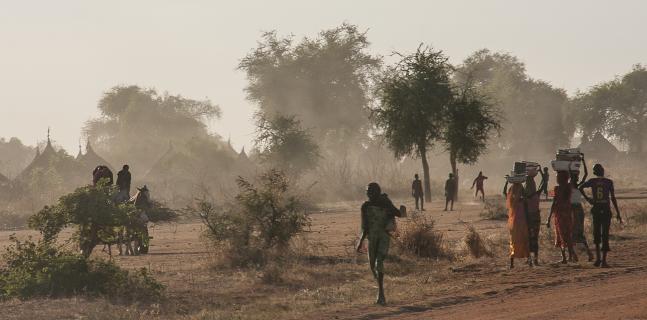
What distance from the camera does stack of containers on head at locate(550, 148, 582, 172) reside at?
65.2 ft

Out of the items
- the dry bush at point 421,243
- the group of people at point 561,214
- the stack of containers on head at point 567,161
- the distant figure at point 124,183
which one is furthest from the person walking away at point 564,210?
the distant figure at point 124,183

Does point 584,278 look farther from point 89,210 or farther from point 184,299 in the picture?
point 89,210

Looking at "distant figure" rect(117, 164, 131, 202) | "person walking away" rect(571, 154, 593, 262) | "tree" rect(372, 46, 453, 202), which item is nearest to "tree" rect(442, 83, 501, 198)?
"tree" rect(372, 46, 453, 202)

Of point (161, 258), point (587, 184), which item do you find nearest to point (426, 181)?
point (161, 258)

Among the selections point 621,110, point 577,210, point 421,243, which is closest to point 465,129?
point 421,243

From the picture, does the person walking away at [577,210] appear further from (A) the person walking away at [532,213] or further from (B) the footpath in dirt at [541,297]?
(B) the footpath in dirt at [541,297]

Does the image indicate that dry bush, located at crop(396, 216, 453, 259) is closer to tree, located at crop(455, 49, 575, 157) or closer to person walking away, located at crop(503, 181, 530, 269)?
person walking away, located at crop(503, 181, 530, 269)

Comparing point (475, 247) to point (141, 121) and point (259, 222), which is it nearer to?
point (259, 222)

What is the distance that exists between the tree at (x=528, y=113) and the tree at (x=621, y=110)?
15.8 feet

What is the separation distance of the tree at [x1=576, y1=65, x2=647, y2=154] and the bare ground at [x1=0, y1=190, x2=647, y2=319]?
73.2 m

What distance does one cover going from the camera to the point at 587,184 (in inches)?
720

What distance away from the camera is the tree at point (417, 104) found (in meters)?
51.0

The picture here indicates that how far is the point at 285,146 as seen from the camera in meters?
63.7

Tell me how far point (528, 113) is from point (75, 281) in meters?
90.6
